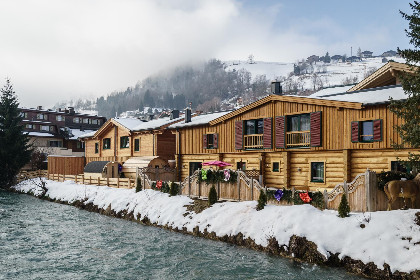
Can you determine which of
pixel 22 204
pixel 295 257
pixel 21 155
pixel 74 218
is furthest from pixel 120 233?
pixel 21 155

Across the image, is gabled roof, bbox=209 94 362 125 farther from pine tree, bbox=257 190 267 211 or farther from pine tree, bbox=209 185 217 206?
pine tree, bbox=209 185 217 206

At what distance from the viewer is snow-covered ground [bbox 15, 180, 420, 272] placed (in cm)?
1510

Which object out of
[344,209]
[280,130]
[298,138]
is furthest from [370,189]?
[280,130]

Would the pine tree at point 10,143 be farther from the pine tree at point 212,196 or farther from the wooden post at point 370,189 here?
the wooden post at point 370,189

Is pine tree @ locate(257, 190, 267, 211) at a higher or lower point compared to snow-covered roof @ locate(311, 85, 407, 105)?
lower

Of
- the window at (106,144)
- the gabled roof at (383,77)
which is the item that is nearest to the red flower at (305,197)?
the gabled roof at (383,77)

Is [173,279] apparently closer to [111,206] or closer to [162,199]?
[162,199]

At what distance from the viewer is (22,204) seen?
3578 cm

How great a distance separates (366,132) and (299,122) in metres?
5.14

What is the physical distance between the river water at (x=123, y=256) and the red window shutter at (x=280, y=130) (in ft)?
35.8

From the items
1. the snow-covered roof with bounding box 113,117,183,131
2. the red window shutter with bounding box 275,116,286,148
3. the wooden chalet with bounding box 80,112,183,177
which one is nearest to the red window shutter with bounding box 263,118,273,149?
the red window shutter with bounding box 275,116,286,148

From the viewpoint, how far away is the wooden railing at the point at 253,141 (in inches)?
1204

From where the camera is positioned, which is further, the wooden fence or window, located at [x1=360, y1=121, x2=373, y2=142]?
the wooden fence

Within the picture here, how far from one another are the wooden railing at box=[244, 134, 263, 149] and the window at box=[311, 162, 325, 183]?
4754 mm
